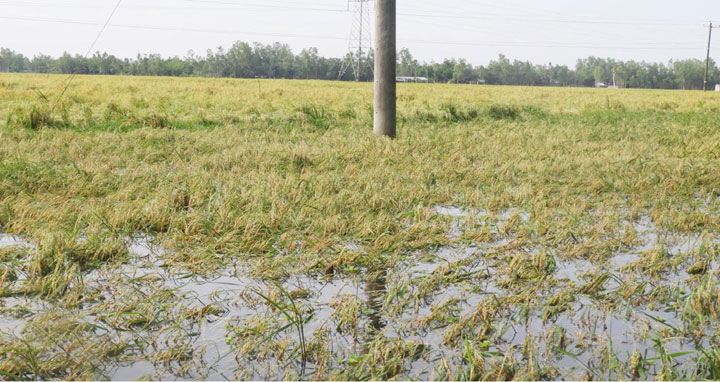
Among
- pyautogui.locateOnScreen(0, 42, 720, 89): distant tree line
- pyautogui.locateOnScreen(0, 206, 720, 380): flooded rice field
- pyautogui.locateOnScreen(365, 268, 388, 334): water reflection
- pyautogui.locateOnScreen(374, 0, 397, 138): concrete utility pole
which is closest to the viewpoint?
pyautogui.locateOnScreen(0, 206, 720, 380): flooded rice field

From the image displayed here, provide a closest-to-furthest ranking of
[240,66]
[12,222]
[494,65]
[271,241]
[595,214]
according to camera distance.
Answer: [271,241] < [12,222] < [595,214] < [240,66] < [494,65]

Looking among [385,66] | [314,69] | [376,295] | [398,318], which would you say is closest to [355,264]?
[376,295]

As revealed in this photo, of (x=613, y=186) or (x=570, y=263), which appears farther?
(x=613, y=186)

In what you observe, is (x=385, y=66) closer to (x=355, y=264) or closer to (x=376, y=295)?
(x=355, y=264)

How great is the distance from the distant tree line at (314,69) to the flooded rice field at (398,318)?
399ft

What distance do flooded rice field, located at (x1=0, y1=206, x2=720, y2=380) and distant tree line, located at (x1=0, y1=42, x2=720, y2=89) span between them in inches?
4792

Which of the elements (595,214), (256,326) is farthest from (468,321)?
(595,214)

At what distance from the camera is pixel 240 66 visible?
151250 mm

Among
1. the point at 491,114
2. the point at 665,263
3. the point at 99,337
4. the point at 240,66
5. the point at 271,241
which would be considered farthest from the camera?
the point at 240,66

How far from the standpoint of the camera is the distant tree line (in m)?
139

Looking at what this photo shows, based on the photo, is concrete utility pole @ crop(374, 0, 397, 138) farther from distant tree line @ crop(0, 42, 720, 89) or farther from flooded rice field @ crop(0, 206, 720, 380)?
distant tree line @ crop(0, 42, 720, 89)

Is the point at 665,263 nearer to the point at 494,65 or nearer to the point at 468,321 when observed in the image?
the point at 468,321

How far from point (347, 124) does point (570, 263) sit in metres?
9.44

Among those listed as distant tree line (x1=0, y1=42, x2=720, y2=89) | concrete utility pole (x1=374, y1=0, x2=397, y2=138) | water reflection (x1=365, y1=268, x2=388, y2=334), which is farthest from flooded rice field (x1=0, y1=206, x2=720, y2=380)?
distant tree line (x1=0, y1=42, x2=720, y2=89)
